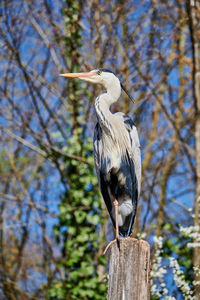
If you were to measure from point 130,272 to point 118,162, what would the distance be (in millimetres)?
1118

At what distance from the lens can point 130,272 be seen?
1972mm

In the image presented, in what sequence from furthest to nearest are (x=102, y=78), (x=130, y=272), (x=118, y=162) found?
(x=102, y=78) < (x=118, y=162) < (x=130, y=272)

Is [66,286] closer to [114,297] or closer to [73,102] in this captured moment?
[73,102]

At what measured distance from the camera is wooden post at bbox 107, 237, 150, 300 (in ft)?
6.36

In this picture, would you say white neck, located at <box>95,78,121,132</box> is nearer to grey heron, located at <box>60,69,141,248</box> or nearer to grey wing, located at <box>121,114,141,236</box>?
grey heron, located at <box>60,69,141,248</box>

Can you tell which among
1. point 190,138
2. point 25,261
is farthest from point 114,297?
point 25,261

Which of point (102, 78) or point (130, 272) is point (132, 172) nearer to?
point (102, 78)

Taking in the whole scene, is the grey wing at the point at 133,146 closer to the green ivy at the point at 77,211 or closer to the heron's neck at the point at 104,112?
the heron's neck at the point at 104,112

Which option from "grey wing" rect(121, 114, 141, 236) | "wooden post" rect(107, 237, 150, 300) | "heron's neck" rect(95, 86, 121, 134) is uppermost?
"heron's neck" rect(95, 86, 121, 134)

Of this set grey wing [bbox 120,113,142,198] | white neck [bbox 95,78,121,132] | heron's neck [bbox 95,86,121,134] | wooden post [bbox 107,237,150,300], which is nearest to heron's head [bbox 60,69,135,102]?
white neck [bbox 95,78,121,132]

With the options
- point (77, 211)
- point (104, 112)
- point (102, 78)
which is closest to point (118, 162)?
point (104, 112)

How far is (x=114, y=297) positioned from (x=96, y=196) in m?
3.50

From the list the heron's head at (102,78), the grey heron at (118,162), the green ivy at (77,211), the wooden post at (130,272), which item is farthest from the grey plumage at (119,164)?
the green ivy at (77,211)

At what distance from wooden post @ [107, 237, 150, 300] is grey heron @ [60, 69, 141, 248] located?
0.90 metres
